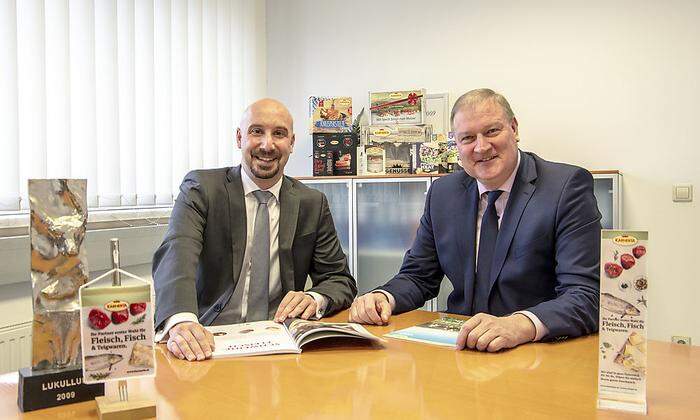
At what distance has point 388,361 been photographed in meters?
1.33

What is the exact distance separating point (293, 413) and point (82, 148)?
7.60ft

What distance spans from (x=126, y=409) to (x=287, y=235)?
1.18 metres

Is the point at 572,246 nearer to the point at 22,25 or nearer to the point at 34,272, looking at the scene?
the point at 34,272

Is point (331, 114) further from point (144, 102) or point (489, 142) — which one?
point (489, 142)

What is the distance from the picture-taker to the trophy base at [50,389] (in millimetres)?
1049

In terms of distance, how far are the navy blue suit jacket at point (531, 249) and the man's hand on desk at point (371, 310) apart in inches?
4.4

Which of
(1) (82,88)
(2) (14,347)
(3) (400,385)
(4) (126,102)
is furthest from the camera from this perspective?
(4) (126,102)

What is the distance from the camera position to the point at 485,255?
1.88 m

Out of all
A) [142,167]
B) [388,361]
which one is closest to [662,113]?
[388,361]

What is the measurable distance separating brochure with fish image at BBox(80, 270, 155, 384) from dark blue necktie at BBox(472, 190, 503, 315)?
1.16 m

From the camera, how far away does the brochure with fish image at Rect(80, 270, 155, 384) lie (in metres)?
0.98

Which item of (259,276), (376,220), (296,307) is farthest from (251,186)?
(376,220)

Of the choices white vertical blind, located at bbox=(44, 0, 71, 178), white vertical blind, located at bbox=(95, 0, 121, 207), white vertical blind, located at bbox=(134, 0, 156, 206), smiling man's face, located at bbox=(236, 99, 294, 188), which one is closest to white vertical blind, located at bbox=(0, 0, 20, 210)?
white vertical blind, located at bbox=(44, 0, 71, 178)

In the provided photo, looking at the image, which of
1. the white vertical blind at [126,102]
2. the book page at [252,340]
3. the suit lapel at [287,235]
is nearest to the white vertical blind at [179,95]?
the white vertical blind at [126,102]
